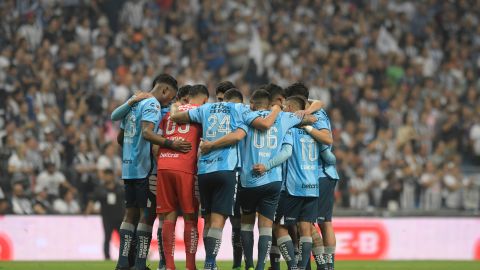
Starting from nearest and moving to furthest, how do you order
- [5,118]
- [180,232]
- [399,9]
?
[180,232] → [5,118] → [399,9]

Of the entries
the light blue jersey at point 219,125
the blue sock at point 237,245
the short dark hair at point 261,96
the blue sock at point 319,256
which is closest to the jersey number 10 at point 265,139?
the light blue jersey at point 219,125

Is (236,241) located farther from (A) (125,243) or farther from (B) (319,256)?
(A) (125,243)

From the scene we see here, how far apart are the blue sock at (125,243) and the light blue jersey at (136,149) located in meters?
0.66

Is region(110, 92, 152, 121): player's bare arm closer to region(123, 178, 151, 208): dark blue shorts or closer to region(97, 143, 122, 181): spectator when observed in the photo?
region(123, 178, 151, 208): dark blue shorts

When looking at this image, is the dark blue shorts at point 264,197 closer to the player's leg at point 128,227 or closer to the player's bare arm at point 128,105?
the player's leg at point 128,227

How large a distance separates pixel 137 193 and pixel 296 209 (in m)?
2.03

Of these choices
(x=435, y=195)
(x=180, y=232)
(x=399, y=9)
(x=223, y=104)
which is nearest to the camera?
(x=223, y=104)

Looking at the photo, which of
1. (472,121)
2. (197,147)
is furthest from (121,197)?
(472,121)

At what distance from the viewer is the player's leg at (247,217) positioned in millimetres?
11844

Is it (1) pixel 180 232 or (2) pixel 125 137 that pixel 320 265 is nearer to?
(2) pixel 125 137

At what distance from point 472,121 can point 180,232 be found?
9665mm

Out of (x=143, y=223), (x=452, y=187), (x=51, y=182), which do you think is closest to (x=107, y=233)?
(x=51, y=182)

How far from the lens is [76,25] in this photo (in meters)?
23.6

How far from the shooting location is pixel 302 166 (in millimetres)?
12203
